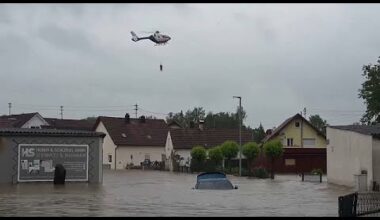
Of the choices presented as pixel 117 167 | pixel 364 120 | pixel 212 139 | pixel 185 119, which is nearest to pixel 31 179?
pixel 364 120

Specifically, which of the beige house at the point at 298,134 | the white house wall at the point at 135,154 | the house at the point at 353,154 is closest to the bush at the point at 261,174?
the house at the point at 353,154

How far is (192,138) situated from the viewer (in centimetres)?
8462

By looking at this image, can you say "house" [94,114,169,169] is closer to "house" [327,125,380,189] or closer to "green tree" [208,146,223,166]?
"green tree" [208,146,223,166]

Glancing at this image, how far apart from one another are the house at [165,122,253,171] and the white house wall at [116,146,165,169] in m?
2.69

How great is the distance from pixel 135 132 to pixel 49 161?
1958 inches

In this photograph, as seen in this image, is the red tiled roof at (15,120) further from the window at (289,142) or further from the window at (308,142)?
the window at (308,142)

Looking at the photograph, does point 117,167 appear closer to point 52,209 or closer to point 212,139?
point 212,139

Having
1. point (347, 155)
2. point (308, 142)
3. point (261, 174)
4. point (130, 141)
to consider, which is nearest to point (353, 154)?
point (347, 155)

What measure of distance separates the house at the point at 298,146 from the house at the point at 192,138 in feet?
21.5

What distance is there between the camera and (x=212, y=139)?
86.6m

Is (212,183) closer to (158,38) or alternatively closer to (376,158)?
(376,158)

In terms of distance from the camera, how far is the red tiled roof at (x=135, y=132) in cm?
8462

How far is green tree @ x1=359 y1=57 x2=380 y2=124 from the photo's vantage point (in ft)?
195

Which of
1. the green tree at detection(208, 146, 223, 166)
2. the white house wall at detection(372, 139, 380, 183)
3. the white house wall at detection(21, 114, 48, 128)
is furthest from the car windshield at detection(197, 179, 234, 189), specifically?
the white house wall at detection(21, 114, 48, 128)
